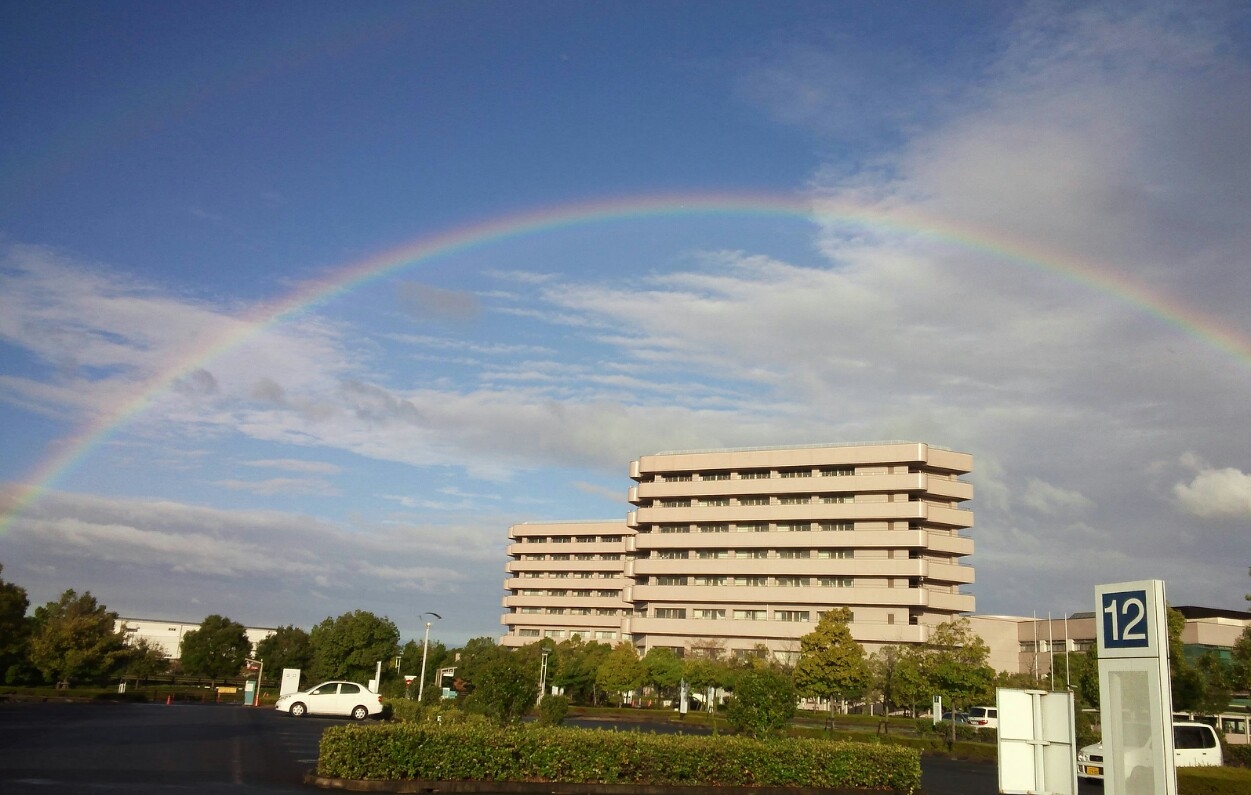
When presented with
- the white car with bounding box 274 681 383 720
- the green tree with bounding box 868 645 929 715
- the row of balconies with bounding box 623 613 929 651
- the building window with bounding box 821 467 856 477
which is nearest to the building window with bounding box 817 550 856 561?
the row of balconies with bounding box 623 613 929 651

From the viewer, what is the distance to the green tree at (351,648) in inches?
2630

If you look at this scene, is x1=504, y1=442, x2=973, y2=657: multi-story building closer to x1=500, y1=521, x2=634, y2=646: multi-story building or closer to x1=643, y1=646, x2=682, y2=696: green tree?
x1=643, y1=646, x2=682, y2=696: green tree

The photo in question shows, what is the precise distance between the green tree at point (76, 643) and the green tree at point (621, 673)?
110 ft

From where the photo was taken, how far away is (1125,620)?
25.7ft

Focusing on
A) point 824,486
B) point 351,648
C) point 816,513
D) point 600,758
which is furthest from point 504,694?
point 824,486

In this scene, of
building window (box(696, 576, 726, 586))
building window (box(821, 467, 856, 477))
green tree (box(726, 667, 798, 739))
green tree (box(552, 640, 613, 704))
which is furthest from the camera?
building window (box(696, 576, 726, 586))

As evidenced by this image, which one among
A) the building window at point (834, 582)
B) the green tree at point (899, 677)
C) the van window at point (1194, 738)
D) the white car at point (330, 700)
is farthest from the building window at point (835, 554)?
the van window at point (1194, 738)

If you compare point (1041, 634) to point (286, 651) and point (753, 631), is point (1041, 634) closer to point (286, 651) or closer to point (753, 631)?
point (753, 631)

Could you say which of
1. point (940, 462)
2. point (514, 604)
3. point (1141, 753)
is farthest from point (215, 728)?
point (514, 604)

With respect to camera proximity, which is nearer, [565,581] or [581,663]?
[581,663]

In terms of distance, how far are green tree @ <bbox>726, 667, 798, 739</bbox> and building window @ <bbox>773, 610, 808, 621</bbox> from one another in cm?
6449

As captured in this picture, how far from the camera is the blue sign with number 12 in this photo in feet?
25.0

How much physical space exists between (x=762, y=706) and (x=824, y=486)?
66.7 metres

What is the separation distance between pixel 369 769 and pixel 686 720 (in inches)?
1669
